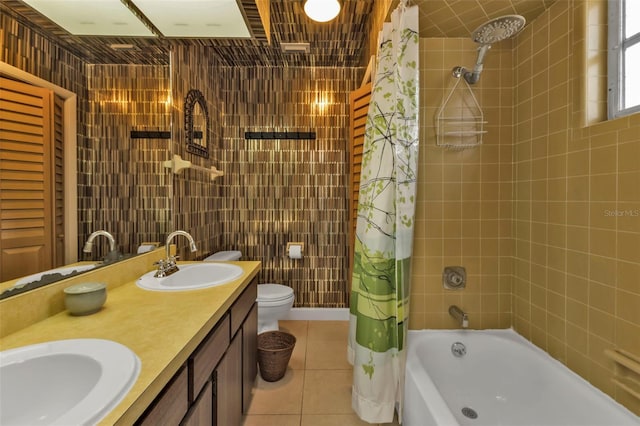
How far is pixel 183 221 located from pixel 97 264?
2.68 ft

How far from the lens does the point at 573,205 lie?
4.19ft

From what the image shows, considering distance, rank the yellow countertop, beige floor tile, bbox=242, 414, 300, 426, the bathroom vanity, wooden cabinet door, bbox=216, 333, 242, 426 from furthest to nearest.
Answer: beige floor tile, bbox=242, 414, 300, 426, wooden cabinet door, bbox=216, 333, 242, 426, the bathroom vanity, the yellow countertop

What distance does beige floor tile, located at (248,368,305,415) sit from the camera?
1600 millimetres

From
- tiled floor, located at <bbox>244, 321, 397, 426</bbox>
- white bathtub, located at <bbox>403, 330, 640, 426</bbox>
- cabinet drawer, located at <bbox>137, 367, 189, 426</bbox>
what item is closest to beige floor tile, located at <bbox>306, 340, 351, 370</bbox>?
tiled floor, located at <bbox>244, 321, 397, 426</bbox>

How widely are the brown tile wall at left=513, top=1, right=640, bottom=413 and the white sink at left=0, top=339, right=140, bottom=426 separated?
1.72 meters

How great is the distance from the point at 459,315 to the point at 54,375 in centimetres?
175

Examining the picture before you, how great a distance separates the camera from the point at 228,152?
2.75 metres

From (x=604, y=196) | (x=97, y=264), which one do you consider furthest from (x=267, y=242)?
(x=604, y=196)

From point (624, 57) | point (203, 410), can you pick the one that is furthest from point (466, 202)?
point (203, 410)

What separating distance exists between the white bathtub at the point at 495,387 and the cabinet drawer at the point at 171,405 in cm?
86

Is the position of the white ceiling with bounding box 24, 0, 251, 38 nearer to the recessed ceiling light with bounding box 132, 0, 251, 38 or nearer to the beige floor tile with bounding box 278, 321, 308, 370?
the recessed ceiling light with bounding box 132, 0, 251, 38

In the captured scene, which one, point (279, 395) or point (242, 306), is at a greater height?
point (242, 306)

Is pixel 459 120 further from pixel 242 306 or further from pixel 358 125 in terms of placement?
pixel 242 306

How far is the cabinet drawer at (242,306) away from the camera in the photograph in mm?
1262
